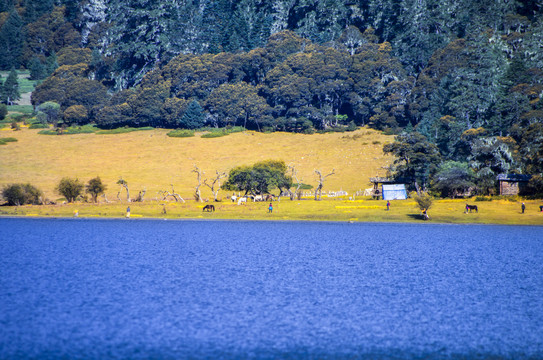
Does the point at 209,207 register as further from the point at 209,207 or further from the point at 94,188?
the point at 94,188

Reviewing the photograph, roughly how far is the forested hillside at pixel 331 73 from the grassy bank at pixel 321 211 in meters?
11.3

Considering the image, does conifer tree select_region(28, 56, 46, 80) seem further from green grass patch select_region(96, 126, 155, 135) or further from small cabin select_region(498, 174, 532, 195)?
small cabin select_region(498, 174, 532, 195)

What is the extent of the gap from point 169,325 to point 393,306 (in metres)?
11.5

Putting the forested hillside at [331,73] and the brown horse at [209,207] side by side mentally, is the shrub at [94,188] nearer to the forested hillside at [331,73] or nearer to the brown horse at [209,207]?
the brown horse at [209,207]

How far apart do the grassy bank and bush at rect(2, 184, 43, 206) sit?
7.97 ft

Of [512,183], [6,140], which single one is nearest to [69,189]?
[6,140]

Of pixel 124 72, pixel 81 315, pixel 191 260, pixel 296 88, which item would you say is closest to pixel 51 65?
pixel 124 72

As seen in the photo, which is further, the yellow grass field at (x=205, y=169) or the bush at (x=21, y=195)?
the bush at (x=21, y=195)

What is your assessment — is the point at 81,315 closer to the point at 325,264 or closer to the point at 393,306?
the point at 393,306

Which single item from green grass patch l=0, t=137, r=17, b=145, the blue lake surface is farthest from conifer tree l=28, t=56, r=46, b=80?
the blue lake surface

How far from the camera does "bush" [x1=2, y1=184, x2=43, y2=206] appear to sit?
75500 millimetres

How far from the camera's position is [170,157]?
11662cm

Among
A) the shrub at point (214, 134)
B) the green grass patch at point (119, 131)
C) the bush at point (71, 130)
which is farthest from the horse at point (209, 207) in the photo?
the bush at point (71, 130)

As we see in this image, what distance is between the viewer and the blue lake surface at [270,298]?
22.0m
